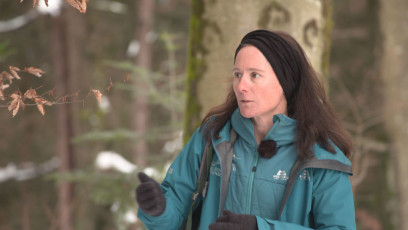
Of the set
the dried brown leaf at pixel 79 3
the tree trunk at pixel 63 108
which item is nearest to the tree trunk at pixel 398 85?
the dried brown leaf at pixel 79 3

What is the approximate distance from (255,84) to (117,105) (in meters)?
10.2

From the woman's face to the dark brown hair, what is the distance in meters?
0.03

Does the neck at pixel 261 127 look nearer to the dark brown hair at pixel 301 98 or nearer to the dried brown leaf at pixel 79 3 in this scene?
the dark brown hair at pixel 301 98

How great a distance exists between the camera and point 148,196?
6.17 ft

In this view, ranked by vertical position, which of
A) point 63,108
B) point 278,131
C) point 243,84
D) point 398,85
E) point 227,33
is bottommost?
point 63,108

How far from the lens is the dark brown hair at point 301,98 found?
1998 millimetres

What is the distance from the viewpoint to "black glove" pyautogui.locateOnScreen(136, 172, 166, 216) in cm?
187

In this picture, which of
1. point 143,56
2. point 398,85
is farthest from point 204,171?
point 143,56

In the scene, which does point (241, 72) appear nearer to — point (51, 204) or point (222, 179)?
point (222, 179)

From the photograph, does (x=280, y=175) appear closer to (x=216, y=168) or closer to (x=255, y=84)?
(x=216, y=168)

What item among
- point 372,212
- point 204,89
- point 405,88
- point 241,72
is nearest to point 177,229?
point 241,72

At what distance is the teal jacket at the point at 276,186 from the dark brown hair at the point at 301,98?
0.06 meters

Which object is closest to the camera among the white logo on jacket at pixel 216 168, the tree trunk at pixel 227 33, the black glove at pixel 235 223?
the black glove at pixel 235 223

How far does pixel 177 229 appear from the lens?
2.17 metres
